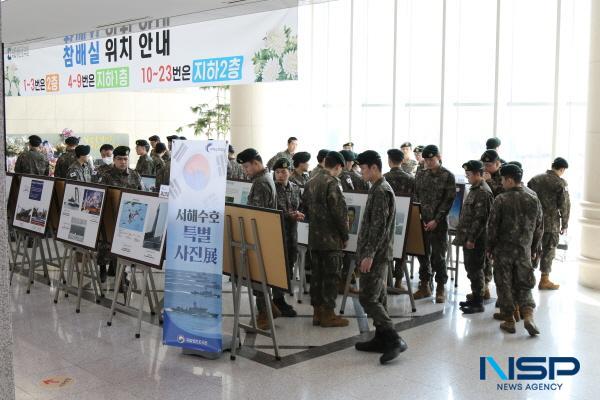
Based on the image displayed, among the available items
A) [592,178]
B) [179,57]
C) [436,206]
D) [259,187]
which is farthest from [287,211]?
[592,178]

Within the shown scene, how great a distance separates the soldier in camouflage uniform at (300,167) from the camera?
8.27m

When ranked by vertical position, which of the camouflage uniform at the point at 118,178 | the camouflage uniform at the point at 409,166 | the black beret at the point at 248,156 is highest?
the black beret at the point at 248,156

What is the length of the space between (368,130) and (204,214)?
8.65 m

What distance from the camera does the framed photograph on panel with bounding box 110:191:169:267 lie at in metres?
6.22

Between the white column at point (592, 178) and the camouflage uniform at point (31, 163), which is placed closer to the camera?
the white column at point (592, 178)

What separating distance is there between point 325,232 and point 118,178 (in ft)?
11.4

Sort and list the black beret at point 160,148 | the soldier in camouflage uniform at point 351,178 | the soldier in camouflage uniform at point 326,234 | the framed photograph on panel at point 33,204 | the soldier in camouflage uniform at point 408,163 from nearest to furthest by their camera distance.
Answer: the soldier in camouflage uniform at point 326,234 < the framed photograph on panel at point 33,204 < the soldier in camouflage uniform at point 351,178 < the soldier in camouflage uniform at point 408,163 < the black beret at point 160,148

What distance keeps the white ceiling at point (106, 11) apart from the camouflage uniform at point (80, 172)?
2115 mm

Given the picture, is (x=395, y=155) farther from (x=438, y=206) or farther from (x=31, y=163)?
(x=31, y=163)

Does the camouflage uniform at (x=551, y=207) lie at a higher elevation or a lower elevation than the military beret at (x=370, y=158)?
lower

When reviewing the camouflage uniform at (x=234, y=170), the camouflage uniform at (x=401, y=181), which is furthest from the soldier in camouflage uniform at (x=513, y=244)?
the camouflage uniform at (x=234, y=170)

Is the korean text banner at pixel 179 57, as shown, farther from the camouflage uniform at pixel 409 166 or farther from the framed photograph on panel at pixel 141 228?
the camouflage uniform at pixel 409 166

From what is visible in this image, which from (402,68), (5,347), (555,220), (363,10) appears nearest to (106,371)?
(5,347)

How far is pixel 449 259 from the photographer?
353 inches
